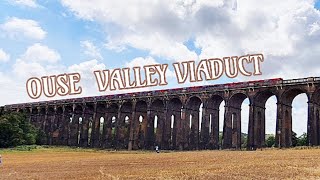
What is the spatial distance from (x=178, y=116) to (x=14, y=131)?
3260 cm

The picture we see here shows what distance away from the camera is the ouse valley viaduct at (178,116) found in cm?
6322

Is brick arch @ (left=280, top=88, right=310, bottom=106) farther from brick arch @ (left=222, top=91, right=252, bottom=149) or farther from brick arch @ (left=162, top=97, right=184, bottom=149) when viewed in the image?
brick arch @ (left=162, top=97, right=184, bottom=149)

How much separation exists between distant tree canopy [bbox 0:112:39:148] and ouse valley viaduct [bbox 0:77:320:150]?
11.8 meters

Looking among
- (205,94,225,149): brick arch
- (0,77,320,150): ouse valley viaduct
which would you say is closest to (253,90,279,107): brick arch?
(0,77,320,150): ouse valley viaduct

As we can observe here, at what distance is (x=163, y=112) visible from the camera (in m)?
84.1

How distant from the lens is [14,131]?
261ft

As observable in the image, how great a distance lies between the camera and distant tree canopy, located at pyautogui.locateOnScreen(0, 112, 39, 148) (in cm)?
7800

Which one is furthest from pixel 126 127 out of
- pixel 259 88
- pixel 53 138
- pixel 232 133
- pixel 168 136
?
pixel 259 88

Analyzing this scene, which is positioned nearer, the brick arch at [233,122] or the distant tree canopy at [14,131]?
the brick arch at [233,122]

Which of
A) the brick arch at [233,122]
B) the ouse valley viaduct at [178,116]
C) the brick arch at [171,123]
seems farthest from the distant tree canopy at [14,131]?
the brick arch at [233,122]

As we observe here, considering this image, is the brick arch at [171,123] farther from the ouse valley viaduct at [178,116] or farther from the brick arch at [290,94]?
the brick arch at [290,94]

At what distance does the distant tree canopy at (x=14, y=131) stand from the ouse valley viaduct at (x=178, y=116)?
11784 millimetres

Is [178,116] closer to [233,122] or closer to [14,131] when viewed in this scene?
[233,122]

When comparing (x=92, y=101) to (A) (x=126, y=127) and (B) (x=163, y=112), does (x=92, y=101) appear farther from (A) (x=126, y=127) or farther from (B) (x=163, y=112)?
(B) (x=163, y=112)
